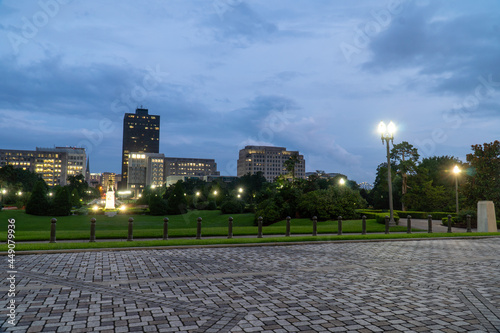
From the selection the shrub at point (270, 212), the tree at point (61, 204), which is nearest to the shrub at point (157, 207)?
the tree at point (61, 204)

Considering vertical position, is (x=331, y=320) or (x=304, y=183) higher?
(x=304, y=183)

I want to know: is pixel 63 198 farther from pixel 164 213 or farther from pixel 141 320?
pixel 141 320

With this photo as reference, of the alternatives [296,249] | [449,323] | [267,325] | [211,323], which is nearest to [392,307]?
[449,323]

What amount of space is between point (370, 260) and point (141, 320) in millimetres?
8237

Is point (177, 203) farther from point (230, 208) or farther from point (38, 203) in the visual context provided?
point (38, 203)

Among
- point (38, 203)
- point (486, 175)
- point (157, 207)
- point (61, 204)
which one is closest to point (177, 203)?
point (157, 207)

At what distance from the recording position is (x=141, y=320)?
17.7ft

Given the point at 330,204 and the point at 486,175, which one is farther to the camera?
the point at 330,204

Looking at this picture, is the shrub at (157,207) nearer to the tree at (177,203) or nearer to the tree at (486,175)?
the tree at (177,203)

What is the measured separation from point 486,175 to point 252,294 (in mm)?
30893

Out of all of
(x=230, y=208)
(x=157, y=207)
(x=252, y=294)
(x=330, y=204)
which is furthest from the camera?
(x=230, y=208)

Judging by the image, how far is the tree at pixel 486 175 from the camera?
99.9ft

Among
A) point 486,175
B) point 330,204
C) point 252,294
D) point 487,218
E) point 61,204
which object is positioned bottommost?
point 252,294

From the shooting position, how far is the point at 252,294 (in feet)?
23.1
